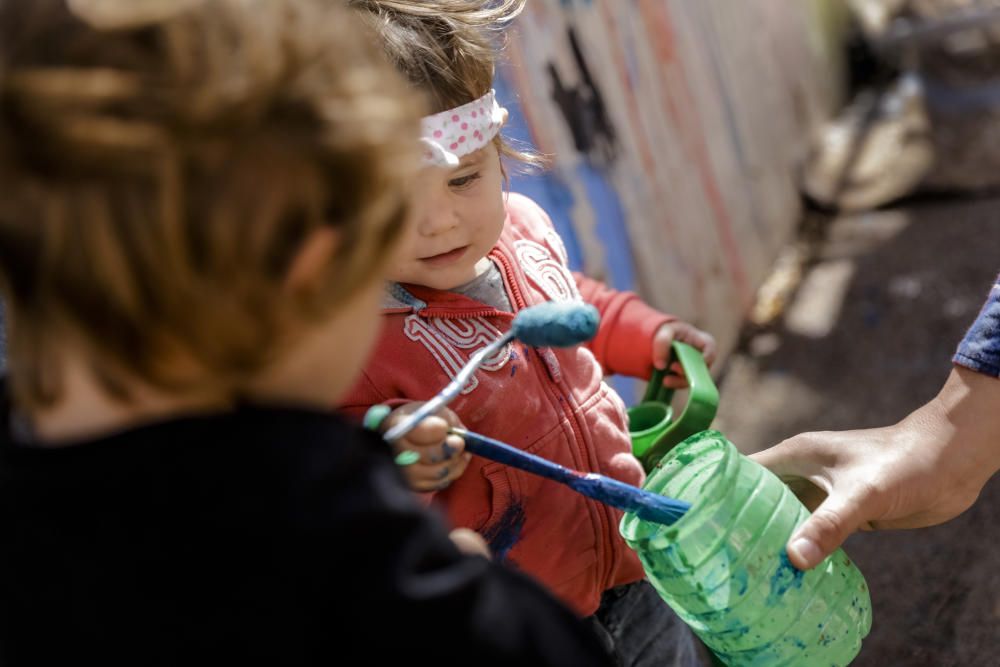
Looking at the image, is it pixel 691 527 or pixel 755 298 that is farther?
pixel 755 298

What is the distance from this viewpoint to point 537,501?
5.98 ft

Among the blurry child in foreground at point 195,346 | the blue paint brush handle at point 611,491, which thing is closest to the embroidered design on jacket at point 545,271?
the blue paint brush handle at point 611,491

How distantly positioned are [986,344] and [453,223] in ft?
3.04

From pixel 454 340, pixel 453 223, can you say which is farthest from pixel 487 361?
pixel 453 223

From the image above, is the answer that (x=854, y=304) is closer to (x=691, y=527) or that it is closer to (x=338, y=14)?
(x=691, y=527)

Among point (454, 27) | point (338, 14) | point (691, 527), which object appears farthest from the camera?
point (454, 27)

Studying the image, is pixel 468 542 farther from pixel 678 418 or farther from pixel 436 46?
pixel 436 46

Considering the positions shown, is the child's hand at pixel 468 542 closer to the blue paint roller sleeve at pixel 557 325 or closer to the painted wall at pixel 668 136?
the blue paint roller sleeve at pixel 557 325

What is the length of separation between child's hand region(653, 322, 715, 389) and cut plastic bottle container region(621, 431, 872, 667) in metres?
0.46

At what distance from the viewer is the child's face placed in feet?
5.84

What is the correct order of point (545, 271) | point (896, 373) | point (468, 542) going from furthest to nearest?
point (896, 373)
point (545, 271)
point (468, 542)

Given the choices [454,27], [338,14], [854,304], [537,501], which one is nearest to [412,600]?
[338,14]

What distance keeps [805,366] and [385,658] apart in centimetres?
312

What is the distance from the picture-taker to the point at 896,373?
3627mm
